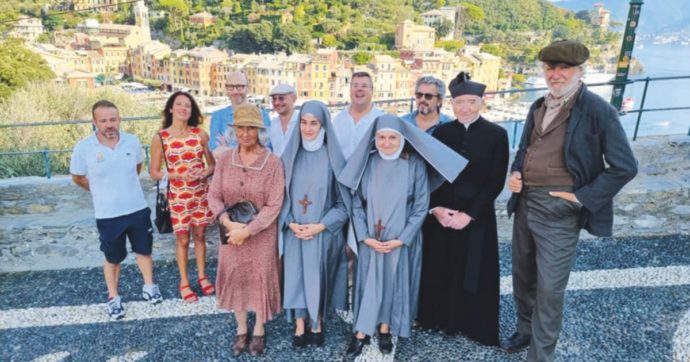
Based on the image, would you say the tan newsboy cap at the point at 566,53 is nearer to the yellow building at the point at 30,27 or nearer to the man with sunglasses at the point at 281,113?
the man with sunglasses at the point at 281,113

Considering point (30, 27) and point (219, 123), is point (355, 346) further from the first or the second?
point (30, 27)

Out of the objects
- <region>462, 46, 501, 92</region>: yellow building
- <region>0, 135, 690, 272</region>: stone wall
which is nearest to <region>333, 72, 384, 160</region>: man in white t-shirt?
<region>0, 135, 690, 272</region>: stone wall

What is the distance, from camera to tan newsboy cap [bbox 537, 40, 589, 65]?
2.05 meters

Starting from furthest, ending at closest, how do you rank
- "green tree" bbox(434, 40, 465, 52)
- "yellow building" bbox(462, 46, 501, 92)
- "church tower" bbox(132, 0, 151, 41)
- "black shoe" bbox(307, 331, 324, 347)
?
"church tower" bbox(132, 0, 151, 41) → "green tree" bbox(434, 40, 465, 52) → "yellow building" bbox(462, 46, 501, 92) → "black shoe" bbox(307, 331, 324, 347)

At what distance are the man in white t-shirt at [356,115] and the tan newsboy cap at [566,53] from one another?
1319mm

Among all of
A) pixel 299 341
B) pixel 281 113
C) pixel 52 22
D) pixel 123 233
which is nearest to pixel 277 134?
pixel 281 113

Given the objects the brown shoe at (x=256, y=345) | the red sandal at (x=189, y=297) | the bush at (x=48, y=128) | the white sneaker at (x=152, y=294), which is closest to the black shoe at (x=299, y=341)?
the brown shoe at (x=256, y=345)

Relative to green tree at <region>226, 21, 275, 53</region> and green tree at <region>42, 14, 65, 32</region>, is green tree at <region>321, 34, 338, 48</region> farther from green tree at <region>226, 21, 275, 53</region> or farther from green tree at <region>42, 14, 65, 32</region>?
green tree at <region>42, 14, 65, 32</region>

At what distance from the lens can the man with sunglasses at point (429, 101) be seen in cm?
290

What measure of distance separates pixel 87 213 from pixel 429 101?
119 inches

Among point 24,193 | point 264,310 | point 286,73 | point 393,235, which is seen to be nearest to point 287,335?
point 264,310

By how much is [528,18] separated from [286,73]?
64.7 m

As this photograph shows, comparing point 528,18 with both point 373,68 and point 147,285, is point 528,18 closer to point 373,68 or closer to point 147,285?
point 373,68

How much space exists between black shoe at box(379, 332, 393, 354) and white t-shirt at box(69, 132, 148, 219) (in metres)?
1.80
